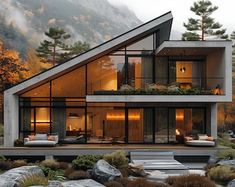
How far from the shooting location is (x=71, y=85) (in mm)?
21734

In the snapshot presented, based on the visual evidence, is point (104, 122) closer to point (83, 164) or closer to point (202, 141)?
point (202, 141)

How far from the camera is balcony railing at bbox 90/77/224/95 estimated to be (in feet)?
67.2

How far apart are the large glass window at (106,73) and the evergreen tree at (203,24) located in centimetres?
2470

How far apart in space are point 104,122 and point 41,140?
3587mm

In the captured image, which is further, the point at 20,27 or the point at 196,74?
the point at 20,27

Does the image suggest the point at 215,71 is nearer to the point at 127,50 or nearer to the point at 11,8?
the point at 127,50

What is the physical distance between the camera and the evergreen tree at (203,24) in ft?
144

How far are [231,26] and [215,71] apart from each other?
3640 inches

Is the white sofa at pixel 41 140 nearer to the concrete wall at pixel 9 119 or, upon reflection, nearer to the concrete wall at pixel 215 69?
the concrete wall at pixel 9 119

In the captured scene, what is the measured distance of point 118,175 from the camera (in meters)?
13.0

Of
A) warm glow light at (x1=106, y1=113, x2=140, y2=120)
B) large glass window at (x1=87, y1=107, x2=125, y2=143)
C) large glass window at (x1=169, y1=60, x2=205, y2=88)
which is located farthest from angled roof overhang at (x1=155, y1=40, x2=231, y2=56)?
large glass window at (x1=87, y1=107, x2=125, y2=143)

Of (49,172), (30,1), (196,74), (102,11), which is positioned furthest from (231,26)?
(49,172)

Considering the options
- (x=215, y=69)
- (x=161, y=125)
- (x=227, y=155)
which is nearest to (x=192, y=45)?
(x=215, y=69)

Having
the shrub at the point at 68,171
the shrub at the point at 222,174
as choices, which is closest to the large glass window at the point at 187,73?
the shrub at the point at 222,174
